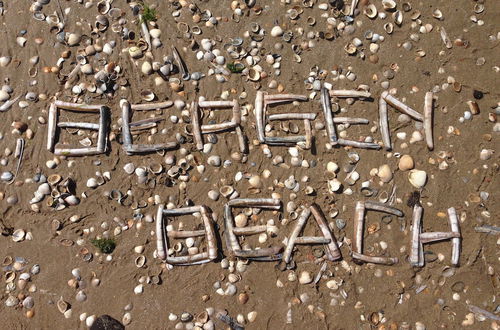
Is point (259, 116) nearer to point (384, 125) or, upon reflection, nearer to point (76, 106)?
point (384, 125)

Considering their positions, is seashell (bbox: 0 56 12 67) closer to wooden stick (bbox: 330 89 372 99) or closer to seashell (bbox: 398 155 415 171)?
wooden stick (bbox: 330 89 372 99)

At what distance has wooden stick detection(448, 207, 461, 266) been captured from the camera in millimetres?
3545

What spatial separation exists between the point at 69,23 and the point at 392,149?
3.26 metres

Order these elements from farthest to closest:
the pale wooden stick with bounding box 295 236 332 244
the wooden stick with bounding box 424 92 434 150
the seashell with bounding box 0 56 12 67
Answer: the seashell with bounding box 0 56 12 67 → the wooden stick with bounding box 424 92 434 150 → the pale wooden stick with bounding box 295 236 332 244

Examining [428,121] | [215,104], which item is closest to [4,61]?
[215,104]

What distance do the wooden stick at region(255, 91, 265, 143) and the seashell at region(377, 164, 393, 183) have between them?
1.11 m

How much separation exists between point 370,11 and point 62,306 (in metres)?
3.92

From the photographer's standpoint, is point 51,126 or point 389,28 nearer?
point 51,126

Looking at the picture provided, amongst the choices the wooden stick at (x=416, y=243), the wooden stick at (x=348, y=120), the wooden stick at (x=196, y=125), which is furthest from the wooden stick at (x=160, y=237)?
the wooden stick at (x=416, y=243)

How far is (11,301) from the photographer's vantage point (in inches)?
142

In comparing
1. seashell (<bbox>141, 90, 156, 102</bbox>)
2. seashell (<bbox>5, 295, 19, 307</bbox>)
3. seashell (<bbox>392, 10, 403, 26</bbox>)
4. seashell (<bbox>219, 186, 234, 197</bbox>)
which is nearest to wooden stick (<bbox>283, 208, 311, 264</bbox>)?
seashell (<bbox>219, 186, 234, 197</bbox>)

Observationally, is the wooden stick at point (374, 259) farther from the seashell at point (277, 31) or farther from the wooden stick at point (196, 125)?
the seashell at point (277, 31)

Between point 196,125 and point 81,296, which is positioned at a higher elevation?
point 196,125

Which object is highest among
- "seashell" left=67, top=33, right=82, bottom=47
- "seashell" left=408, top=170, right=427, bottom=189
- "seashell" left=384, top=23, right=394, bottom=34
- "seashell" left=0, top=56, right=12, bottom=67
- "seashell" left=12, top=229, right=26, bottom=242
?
"seashell" left=384, top=23, right=394, bottom=34
